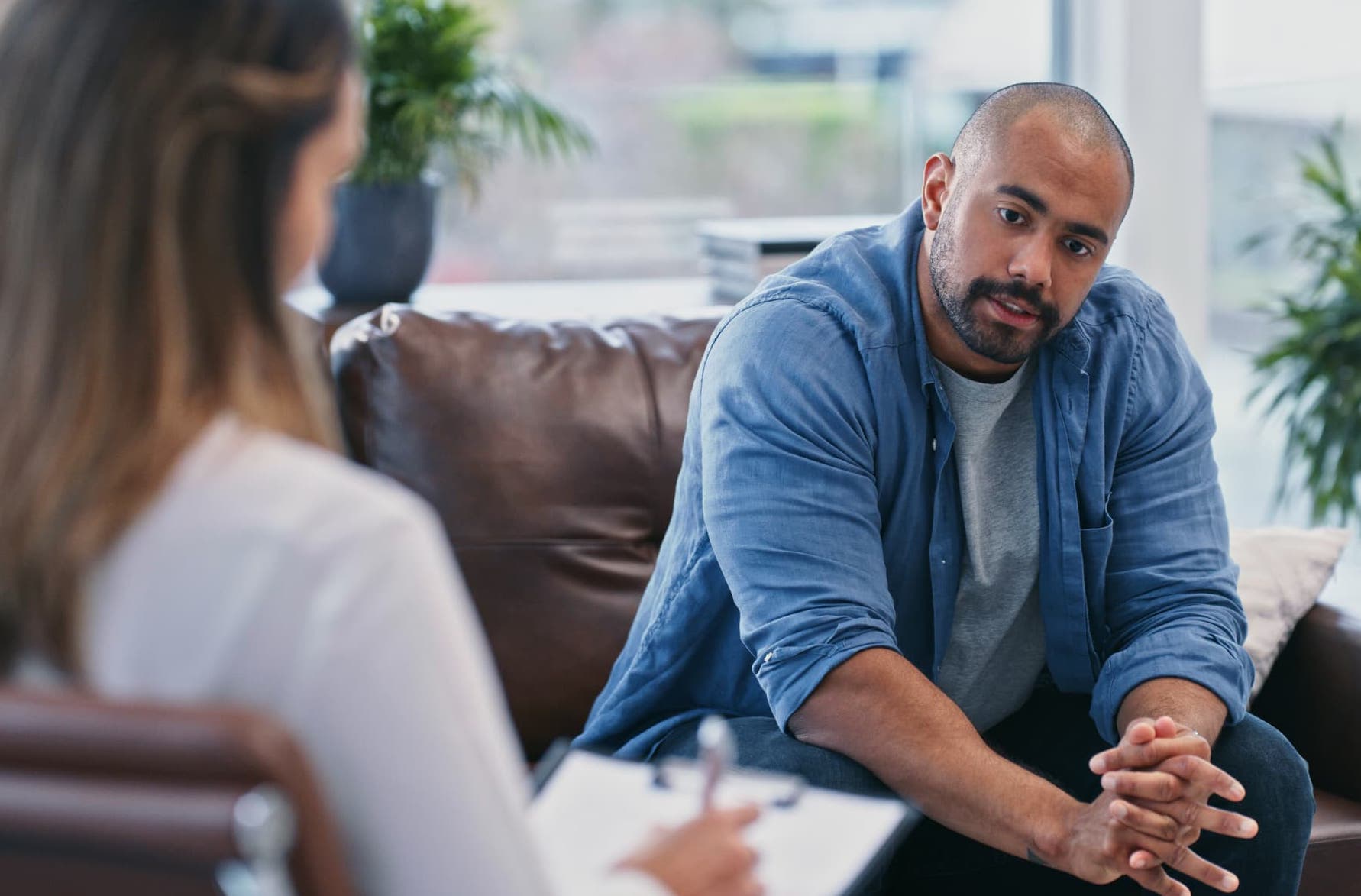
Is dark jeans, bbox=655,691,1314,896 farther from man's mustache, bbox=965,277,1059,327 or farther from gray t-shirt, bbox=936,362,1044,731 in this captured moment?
man's mustache, bbox=965,277,1059,327

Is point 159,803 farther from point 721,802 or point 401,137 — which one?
point 401,137

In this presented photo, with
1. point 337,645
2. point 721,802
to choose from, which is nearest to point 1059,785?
point 721,802

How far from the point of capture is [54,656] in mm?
712

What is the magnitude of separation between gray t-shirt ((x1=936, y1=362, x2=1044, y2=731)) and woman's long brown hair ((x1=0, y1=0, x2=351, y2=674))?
113 cm

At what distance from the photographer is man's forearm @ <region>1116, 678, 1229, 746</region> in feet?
5.27

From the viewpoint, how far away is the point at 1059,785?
171 cm

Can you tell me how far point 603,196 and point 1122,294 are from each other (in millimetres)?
1464

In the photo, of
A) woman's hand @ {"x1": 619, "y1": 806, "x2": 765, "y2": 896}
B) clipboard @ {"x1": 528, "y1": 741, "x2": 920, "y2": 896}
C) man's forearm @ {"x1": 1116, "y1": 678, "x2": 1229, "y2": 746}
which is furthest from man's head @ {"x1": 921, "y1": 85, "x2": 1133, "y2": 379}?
woman's hand @ {"x1": 619, "y1": 806, "x2": 765, "y2": 896}

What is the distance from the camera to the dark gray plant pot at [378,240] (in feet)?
8.60

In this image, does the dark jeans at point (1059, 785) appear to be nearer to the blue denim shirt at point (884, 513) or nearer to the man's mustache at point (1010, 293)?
the blue denim shirt at point (884, 513)

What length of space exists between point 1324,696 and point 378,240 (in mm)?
1672

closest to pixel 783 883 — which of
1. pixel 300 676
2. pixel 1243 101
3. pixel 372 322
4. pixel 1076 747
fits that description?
pixel 300 676

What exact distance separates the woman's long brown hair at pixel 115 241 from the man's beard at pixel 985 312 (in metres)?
1.08

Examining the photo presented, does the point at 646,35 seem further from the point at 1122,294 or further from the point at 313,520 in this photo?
the point at 313,520
